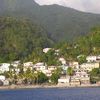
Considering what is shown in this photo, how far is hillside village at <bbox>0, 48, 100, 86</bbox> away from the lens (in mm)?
92438

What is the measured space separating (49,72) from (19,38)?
157ft

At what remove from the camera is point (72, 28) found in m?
195

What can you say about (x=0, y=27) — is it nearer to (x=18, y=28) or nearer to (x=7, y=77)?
(x=18, y=28)

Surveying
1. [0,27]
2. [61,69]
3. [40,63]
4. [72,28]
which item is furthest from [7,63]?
[72,28]

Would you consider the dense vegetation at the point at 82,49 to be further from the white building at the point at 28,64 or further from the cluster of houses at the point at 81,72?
the white building at the point at 28,64

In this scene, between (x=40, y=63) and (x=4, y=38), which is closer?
(x=40, y=63)

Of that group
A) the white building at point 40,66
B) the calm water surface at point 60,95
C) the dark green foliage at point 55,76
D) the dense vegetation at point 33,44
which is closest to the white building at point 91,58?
the dense vegetation at point 33,44

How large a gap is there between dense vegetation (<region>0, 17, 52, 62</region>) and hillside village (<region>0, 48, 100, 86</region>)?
66.3ft

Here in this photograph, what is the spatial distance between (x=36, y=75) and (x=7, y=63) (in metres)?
22.3

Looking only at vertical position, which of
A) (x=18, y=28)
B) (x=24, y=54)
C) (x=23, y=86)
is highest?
(x=18, y=28)

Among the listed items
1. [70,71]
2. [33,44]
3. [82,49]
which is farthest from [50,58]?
[33,44]

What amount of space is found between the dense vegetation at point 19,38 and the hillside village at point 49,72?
20.2m

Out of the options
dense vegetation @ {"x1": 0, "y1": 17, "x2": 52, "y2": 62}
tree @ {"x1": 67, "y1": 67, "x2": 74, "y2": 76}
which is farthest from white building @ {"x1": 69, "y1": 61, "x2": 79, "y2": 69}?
dense vegetation @ {"x1": 0, "y1": 17, "x2": 52, "y2": 62}

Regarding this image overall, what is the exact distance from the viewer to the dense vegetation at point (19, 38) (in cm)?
13550
